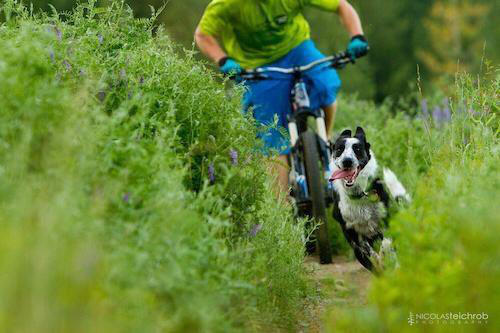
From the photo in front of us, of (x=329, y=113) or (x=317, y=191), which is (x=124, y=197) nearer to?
(x=317, y=191)

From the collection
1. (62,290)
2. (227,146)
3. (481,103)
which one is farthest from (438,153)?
(62,290)

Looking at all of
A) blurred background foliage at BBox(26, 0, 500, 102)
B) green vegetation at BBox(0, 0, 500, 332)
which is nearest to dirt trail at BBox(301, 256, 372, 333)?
green vegetation at BBox(0, 0, 500, 332)

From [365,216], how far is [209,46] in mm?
2019

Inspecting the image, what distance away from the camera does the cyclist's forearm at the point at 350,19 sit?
724 cm

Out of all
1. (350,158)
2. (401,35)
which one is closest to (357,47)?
(350,158)

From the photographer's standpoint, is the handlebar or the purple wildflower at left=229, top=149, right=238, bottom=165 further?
the handlebar

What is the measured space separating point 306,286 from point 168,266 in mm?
2181

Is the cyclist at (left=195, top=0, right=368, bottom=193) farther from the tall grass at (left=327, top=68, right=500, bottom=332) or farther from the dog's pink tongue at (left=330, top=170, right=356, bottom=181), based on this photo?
the tall grass at (left=327, top=68, right=500, bottom=332)

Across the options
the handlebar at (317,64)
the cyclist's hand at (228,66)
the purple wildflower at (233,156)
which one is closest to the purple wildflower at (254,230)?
the purple wildflower at (233,156)

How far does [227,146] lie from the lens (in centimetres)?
458

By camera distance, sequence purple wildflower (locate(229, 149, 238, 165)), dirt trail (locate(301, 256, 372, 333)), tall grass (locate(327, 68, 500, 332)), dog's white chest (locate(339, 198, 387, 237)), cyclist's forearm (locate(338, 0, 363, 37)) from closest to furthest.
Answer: tall grass (locate(327, 68, 500, 332))
purple wildflower (locate(229, 149, 238, 165))
dirt trail (locate(301, 256, 372, 333))
dog's white chest (locate(339, 198, 387, 237))
cyclist's forearm (locate(338, 0, 363, 37))

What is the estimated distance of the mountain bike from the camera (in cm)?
653

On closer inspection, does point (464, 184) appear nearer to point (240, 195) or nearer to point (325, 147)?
point (240, 195)

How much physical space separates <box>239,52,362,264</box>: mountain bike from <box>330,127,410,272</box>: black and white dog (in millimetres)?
323
